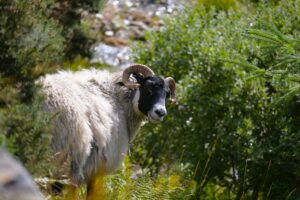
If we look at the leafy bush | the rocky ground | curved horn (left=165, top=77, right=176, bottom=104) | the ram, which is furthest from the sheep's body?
the rocky ground

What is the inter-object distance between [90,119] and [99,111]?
12.2 inches

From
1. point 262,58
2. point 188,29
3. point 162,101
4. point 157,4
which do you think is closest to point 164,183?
point 162,101

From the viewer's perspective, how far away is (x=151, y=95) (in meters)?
9.54

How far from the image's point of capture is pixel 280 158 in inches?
413

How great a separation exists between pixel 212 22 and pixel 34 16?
257 inches

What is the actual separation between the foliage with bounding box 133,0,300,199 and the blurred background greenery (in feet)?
0.06

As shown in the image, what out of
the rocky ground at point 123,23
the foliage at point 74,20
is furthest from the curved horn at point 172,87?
the rocky ground at point 123,23

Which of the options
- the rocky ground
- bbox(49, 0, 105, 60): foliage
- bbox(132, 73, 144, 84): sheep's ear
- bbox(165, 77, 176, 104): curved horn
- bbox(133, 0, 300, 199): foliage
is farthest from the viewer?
the rocky ground

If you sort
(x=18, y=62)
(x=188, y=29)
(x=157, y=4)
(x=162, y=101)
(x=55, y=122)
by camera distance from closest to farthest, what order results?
(x=18, y=62), (x=55, y=122), (x=162, y=101), (x=188, y=29), (x=157, y=4)

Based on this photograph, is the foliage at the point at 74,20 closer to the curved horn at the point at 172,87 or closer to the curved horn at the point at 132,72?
the curved horn at the point at 132,72

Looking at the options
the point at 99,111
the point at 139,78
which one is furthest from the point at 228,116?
the point at 99,111

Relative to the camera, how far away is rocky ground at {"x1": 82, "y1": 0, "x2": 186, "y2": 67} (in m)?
18.7

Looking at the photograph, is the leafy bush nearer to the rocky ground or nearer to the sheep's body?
the sheep's body

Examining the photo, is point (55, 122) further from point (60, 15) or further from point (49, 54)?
point (60, 15)
